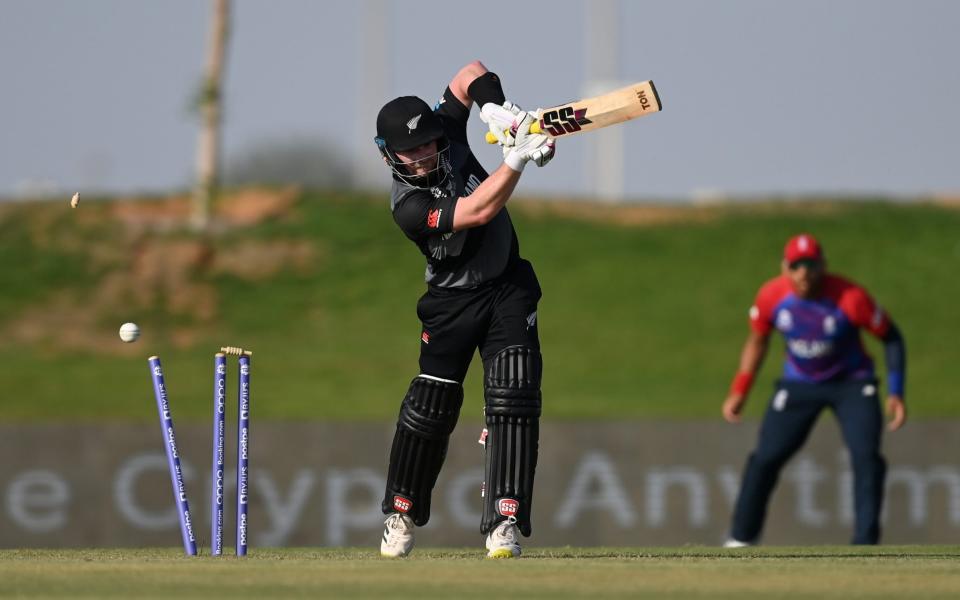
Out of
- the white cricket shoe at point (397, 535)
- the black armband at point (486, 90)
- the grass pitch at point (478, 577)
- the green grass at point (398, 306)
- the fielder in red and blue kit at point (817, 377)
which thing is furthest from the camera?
the green grass at point (398, 306)


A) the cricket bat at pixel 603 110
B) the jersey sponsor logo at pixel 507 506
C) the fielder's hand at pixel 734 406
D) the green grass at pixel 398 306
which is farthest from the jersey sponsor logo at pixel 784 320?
the green grass at pixel 398 306

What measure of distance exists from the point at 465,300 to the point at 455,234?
0.29m

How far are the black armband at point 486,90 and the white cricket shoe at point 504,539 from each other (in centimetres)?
173

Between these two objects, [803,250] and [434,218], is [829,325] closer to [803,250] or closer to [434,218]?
[803,250]

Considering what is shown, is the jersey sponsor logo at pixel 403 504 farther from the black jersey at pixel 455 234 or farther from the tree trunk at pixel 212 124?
the tree trunk at pixel 212 124

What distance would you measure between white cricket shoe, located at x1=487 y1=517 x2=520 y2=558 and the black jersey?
102cm

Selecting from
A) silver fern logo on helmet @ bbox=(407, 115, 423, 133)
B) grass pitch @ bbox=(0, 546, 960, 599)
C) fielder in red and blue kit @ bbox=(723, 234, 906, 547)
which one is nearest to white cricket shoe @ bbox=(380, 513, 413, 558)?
grass pitch @ bbox=(0, 546, 960, 599)

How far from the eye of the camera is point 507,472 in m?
7.32

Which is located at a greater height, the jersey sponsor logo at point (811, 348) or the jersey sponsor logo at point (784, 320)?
the jersey sponsor logo at point (784, 320)

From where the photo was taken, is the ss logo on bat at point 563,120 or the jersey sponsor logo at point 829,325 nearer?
the ss logo on bat at point 563,120

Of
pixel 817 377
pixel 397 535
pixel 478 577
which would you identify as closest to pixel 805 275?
pixel 817 377

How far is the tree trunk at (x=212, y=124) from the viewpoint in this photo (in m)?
30.2

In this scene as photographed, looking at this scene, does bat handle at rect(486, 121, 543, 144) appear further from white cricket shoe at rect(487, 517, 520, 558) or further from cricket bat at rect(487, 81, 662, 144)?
white cricket shoe at rect(487, 517, 520, 558)

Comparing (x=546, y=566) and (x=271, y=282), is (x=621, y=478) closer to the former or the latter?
(x=546, y=566)
